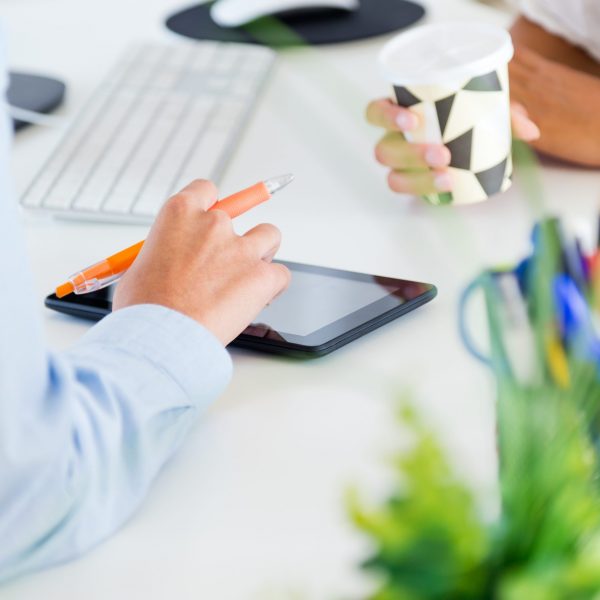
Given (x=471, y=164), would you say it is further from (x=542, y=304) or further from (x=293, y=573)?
(x=542, y=304)

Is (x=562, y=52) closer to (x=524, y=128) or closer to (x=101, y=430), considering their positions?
(x=524, y=128)

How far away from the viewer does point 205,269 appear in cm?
68

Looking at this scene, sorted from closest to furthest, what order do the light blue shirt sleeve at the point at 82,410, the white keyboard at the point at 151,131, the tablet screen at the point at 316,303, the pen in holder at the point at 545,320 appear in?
the pen in holder at the point at 545,320, the light blue shirt sleeve at the point at 82,410, the tablet screen at the point at 316,303, the white keyboard at the point at 151,131

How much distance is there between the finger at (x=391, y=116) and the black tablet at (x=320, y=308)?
0.44 feet

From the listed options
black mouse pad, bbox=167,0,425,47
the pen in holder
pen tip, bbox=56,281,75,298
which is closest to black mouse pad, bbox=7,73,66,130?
black mouse pad, bbox=167,0,425,47

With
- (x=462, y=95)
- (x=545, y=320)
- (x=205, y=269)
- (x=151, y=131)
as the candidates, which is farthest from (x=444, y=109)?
(x=545, y=320)

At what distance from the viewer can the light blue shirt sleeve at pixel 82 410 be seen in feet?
1.62

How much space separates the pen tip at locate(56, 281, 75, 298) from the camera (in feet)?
2.45

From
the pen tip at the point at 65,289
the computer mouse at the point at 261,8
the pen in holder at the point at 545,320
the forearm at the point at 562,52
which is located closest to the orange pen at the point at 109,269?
the pen tip at the point at 65,289

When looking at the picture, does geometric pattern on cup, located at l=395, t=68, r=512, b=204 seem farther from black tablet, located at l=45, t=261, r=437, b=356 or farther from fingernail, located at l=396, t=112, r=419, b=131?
black tablet, located at l=45, t=261, r=437, b=356

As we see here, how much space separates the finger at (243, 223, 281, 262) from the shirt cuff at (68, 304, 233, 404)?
119 millimetres

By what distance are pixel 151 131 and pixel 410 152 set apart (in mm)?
304

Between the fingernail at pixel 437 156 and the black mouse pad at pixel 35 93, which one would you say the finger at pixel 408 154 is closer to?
the fingernail at pixel 437 156

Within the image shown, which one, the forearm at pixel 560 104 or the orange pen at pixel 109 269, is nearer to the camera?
the orange pen at pixel 109 269
